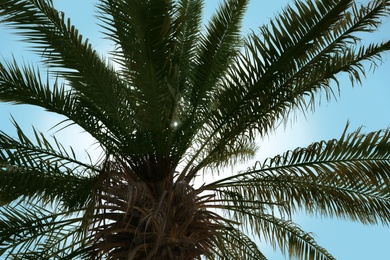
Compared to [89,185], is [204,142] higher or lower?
higher

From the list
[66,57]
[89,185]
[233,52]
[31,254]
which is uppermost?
[233,52]

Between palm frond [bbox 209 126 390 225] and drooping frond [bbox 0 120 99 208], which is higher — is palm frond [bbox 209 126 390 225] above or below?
above

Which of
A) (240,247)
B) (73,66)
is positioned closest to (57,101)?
(73,66)

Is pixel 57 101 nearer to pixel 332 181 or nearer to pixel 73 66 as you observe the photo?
pixel 73 66

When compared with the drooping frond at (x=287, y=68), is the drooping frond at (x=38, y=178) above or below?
below

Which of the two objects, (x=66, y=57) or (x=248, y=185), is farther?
(x=248, y=185)

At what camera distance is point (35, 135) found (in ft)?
27.4


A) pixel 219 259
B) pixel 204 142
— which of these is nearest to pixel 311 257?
pixel 219 259

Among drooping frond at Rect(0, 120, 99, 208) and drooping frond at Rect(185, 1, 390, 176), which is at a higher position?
drooping frond at Rect(185, 1, 390, 176)

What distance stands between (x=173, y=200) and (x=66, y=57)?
7.44 ft

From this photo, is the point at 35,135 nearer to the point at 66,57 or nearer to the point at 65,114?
the point at 65,114

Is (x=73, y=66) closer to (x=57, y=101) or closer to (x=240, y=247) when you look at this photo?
(x=57, y=101)

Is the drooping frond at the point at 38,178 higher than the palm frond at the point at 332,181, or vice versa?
the palm frond at the point at 332,181

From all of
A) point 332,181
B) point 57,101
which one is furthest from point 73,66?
point 332,181
